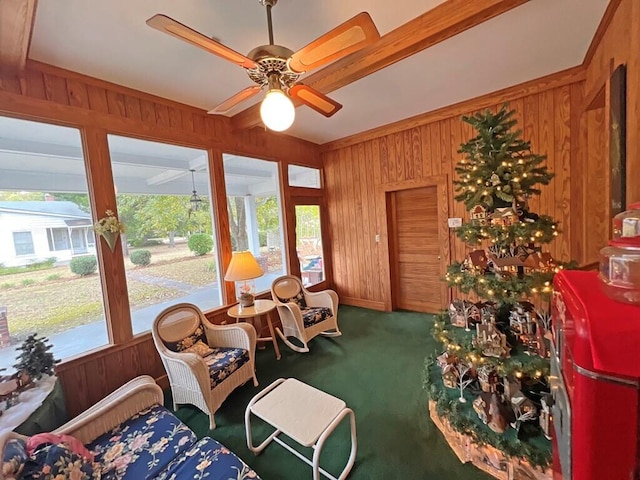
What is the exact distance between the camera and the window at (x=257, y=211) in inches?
138

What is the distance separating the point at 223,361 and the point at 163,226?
1.60 meters

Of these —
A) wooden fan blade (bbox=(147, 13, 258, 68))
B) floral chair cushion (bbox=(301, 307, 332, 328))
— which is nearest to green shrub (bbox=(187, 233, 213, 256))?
floral chair cushion (bbox=(301, 307, 332, 328))

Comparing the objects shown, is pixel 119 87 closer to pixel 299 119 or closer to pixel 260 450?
pixel 299 119

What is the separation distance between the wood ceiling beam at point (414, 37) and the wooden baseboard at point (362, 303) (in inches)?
130

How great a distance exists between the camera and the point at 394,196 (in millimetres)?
4305

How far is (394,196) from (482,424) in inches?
129

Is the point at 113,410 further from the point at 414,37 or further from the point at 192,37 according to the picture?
the point at 414,37

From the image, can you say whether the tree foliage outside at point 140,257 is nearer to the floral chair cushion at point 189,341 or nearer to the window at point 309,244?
the floral chair cushion at point 189,341

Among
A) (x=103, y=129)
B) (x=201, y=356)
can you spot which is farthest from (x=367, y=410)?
(x=103, y=129)

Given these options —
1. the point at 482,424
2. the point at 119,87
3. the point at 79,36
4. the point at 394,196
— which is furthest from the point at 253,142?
the point at 482,424

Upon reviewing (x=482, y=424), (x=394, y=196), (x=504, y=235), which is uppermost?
(x=394, y=196)

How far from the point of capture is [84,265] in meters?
2.33

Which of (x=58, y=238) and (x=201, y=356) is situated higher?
(x=58, y=238)

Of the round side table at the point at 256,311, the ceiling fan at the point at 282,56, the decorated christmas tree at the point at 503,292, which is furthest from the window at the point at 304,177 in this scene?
the decorated christmas tree at the point at 503,292
